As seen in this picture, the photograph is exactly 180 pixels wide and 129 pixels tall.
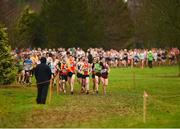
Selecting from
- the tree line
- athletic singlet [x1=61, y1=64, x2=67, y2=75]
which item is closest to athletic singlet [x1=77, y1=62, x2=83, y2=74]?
athletic singlet [x1=61, y1=64, x2=67, y2=75]

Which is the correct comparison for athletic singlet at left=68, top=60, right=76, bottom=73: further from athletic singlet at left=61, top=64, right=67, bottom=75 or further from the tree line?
the tree line

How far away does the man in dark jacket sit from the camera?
26.9 m

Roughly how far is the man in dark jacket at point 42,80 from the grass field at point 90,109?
0.50 m

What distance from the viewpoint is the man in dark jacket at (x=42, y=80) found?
26.9 metres

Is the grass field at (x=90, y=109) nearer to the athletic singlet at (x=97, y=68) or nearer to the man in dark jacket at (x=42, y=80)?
Result: the man in dark jacket at (x=42, y=80)

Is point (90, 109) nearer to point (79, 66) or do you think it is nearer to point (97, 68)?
point (97, 68)

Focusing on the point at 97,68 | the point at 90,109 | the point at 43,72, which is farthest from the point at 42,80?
the point at 97,68

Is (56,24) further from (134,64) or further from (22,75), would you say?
(22,75)

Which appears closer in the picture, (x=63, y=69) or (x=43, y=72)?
(x=43, y=72)

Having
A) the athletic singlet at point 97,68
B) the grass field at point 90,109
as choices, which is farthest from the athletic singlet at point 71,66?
the grass field at point 90,109

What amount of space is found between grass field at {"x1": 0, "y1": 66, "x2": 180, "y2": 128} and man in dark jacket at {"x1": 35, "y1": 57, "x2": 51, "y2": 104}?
0.50m

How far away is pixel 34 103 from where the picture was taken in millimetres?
27672

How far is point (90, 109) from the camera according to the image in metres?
25.4

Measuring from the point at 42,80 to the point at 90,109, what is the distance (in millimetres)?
3168
